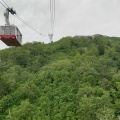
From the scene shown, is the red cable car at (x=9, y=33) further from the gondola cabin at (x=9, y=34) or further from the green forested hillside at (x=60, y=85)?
the green forested hillside at (x=60, y=85)

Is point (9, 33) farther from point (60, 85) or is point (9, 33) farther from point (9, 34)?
point (60, 85)

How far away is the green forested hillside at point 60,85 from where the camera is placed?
253 feet

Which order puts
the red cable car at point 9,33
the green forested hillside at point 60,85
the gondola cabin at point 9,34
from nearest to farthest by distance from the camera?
the red cable car at point 9,33 → the gondola cabin at point 9,34 → the green forested hillside at point 60,85

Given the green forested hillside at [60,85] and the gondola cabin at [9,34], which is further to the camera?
the green forested hillside at [60,85]

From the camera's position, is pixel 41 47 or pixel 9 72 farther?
pixel 41 47

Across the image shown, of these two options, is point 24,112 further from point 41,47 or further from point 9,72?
point 41,47

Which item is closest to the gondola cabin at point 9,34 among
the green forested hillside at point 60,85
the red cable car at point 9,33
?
the red cable car at point 9,33

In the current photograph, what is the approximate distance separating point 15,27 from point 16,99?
67.4m

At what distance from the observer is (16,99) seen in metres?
92.8

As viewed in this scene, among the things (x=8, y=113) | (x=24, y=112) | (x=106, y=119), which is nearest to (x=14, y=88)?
(x=8, y=113)

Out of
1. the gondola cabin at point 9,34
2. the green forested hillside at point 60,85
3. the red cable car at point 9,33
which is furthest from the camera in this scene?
the green forested hillside at point 60,85

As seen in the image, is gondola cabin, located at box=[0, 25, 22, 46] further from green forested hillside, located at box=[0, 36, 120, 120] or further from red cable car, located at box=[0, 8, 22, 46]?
green forested hillside, located at box=[0, 36, 120, 120]

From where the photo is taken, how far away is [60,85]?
9888cm

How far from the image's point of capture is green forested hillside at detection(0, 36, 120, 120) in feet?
253
